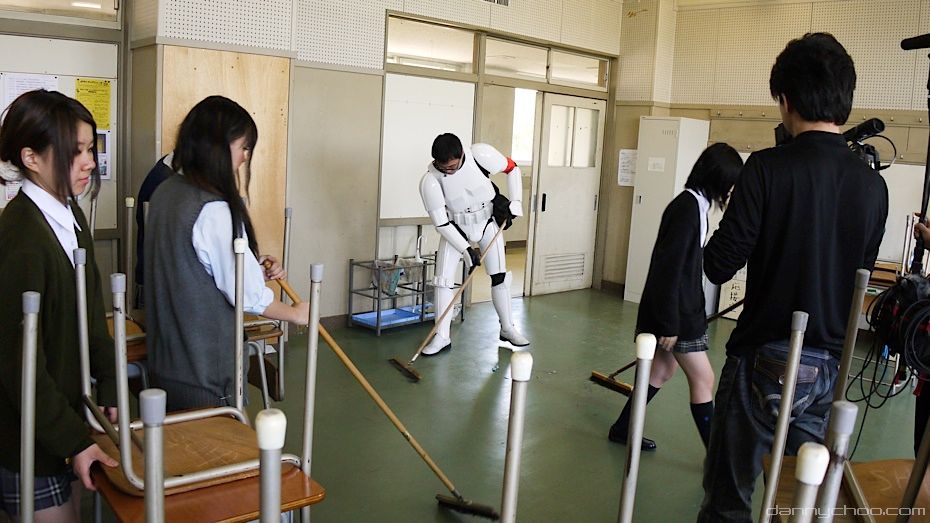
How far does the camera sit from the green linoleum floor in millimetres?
3363

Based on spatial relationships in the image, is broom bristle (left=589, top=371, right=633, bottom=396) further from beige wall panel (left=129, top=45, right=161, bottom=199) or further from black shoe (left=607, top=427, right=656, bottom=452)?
beige wall panel (left=129, top=45, right=161, bottom=199)

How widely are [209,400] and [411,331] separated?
13.2ft

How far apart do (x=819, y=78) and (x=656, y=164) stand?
5701 mm

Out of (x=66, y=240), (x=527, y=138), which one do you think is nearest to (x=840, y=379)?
(x=66, y=240)

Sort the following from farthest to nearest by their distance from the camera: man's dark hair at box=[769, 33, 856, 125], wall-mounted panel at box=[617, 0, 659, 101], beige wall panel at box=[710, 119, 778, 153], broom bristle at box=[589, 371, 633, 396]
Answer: wall-mounted panel at box=[617, 0, 659, 101], beige wall panel at box=[710, 119, 778, 153], broom bristle at box=[589, 371, 633, 396], man's dark hair at box=[769, 33, 856, 125]

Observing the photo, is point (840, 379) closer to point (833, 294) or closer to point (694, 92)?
point (833, 294)

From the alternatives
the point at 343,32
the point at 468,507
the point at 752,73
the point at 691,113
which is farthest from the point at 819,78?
the point at 691,113

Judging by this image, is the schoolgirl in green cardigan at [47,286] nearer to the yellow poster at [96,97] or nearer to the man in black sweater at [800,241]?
the man in black sweater at [800,241]

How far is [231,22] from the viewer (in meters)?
4.88

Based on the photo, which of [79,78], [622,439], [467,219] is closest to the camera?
[622,439]

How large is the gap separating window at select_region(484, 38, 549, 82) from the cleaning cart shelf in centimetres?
196

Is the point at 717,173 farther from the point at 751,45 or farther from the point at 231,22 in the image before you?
the point at 751,45

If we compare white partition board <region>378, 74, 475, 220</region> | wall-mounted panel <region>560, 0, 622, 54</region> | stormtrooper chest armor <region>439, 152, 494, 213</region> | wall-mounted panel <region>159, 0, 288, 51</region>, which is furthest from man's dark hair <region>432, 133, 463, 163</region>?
wall-mounted panel <region>560, 0, 622, 54</region>

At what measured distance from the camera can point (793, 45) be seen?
2008 millimetres
